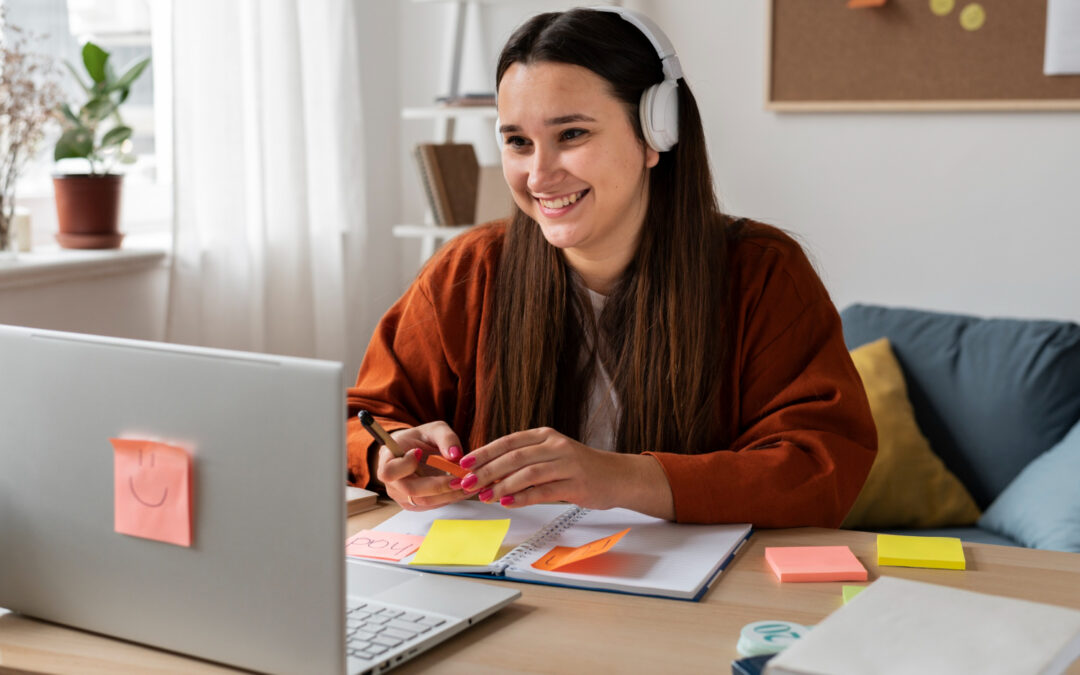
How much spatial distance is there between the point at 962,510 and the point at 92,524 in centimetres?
189

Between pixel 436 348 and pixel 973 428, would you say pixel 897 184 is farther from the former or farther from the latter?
pixel 436 348

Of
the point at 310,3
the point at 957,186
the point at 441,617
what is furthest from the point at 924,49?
the point at 441,617

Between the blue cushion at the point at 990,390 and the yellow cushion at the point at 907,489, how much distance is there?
0.07 m

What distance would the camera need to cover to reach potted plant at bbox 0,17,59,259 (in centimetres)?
218

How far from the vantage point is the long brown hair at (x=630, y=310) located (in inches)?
56.1

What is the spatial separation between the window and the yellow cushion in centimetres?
168

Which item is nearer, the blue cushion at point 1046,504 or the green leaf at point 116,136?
the blue cushion at point 1046,504

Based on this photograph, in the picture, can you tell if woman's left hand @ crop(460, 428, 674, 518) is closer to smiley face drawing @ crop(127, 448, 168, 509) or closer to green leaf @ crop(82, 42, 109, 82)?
smiley face drawing @ crop(127, 448, 168, 509)

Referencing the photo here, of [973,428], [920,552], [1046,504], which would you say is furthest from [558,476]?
[973,428]

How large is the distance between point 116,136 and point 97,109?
0.07 meters

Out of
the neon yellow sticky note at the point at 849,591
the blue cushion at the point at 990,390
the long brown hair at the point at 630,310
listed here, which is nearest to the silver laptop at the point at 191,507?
the neon yellow sticky note at the point at 849,591

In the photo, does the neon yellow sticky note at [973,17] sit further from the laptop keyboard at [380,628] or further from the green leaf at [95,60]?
the laptop keyboard at [380,628]

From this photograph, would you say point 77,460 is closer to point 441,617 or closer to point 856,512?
point 441,617

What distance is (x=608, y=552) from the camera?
3.65ft
